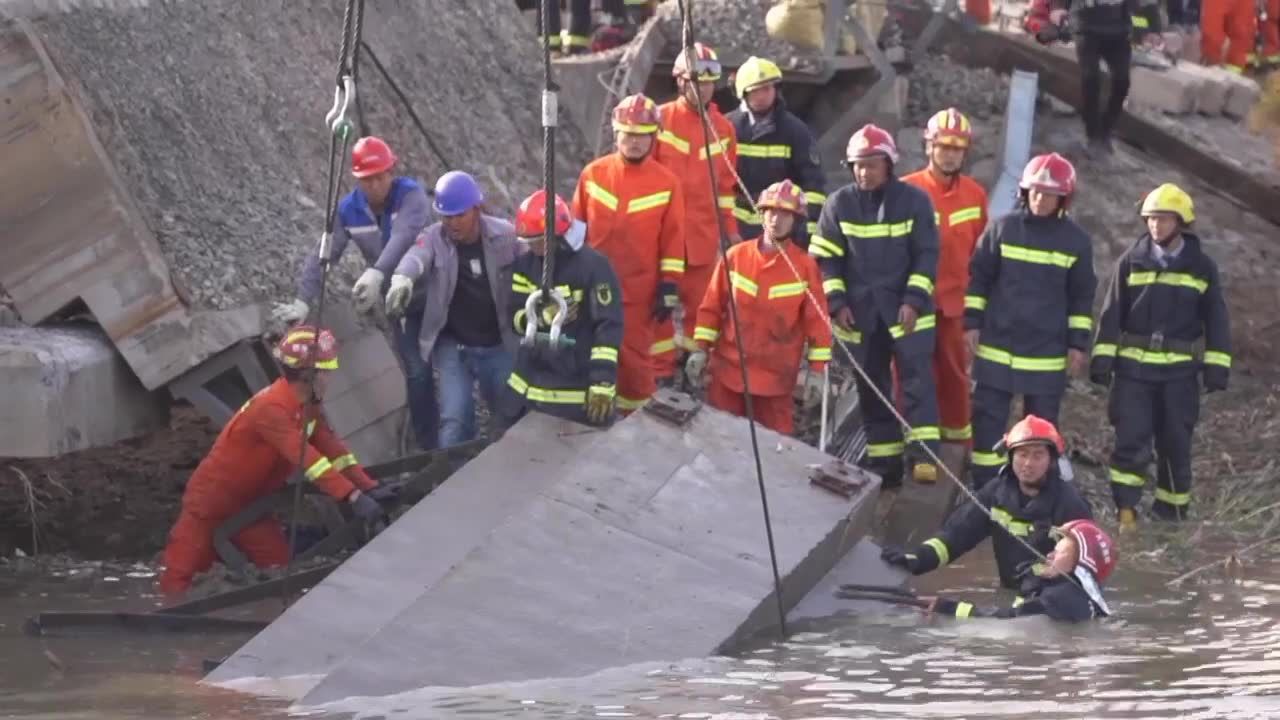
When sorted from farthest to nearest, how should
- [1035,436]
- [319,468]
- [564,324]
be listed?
[564,324], [319,468], [1035,436]

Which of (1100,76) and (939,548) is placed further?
(1100,76)

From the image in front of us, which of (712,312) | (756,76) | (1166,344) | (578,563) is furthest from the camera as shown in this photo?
(756,76)

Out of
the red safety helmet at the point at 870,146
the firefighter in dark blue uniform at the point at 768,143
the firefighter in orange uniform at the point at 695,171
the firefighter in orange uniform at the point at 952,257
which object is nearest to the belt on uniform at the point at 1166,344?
the firefighter in orange uniform at the point at 952,257

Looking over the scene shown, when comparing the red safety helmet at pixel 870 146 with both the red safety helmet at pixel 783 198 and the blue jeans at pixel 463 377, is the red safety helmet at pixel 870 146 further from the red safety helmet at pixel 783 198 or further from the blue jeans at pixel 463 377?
the blue jeans at pixel 463 377

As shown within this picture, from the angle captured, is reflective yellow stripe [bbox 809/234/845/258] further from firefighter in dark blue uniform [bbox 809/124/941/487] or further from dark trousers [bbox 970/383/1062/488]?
dark trousers [bbox 970/383/1062/488]

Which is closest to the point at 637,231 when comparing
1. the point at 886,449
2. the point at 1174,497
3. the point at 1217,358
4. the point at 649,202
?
the point at 649,202

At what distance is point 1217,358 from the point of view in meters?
12.9

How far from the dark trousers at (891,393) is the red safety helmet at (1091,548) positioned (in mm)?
2110

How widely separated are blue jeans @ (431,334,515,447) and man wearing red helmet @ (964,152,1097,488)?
8.79ft

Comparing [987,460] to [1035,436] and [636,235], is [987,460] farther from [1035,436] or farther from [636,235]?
[636,235]

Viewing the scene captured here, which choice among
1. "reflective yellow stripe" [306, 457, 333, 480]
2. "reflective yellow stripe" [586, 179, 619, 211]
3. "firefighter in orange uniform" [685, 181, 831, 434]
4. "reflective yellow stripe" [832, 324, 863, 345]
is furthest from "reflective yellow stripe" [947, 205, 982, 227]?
"reflective yellow stripe" [306, 457, 333, 480]

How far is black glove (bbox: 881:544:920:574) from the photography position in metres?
11.1

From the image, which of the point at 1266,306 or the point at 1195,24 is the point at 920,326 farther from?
the point at 1195,24

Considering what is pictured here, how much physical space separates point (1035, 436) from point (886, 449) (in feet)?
6.89
